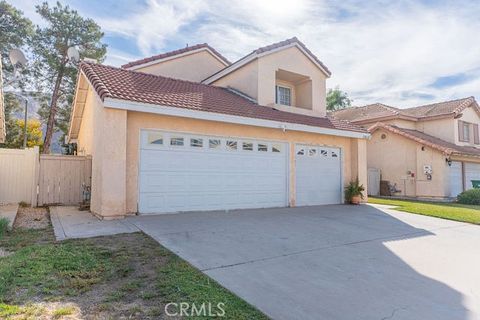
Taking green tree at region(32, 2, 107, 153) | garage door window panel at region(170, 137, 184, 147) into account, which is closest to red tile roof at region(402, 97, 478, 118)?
garage door window panel at region(170, 137, 184, 147)

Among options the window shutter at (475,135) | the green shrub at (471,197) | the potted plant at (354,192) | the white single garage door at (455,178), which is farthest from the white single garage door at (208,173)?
the window shutter at (475,135)

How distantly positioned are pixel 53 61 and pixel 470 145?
3430cm

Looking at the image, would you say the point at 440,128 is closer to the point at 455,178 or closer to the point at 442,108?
the point at 442,108

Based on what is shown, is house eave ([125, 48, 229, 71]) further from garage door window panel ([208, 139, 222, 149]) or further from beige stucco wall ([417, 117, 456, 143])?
beige stucco wall ([417, 117, 456, 143])

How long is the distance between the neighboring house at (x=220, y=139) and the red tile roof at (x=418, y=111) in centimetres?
848

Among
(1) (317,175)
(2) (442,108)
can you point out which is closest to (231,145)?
(1) (317,175)

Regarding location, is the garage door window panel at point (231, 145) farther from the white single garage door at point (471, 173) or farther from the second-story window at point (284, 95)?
the white single garage door at point (471, 173)

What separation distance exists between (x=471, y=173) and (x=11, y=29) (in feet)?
119

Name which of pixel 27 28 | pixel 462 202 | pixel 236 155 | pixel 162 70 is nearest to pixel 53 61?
pixel 27 28

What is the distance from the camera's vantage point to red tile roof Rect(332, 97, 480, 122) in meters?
22.6

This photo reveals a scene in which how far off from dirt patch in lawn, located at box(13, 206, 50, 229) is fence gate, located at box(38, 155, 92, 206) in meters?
0.96

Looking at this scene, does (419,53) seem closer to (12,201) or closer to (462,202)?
(462,202)

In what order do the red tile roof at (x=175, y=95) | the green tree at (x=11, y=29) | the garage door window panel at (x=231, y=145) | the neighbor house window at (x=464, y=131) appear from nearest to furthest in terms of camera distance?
the red tile roof at (x=175, y=95)
the garage door window panel at (x=231, y=145)
the neighbor house window at (x=464, y=131)
the green tree at (x=11, y=29)

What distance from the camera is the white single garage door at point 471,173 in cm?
2099
